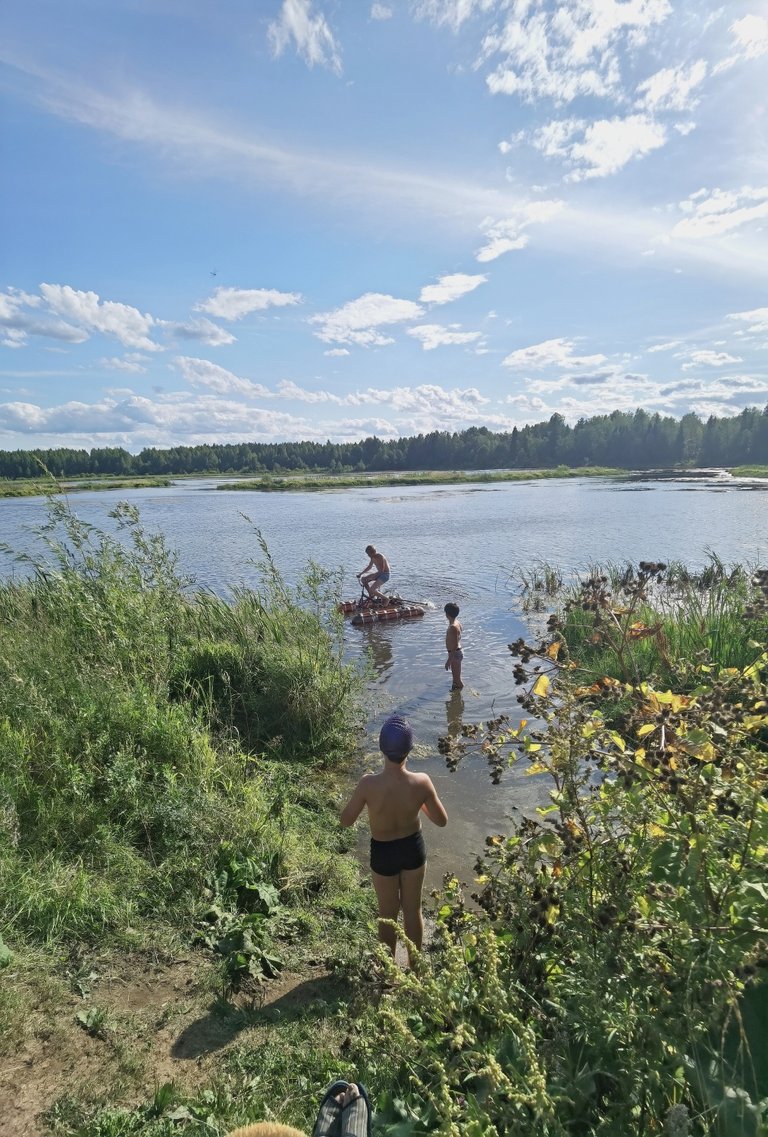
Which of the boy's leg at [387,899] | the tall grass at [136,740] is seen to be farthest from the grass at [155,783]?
the boy's leg at [387,899]

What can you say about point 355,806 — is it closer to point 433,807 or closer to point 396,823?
point 396,823

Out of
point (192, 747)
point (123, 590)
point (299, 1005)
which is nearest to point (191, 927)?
point (299, 1005)

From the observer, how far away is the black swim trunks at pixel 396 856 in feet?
15.0

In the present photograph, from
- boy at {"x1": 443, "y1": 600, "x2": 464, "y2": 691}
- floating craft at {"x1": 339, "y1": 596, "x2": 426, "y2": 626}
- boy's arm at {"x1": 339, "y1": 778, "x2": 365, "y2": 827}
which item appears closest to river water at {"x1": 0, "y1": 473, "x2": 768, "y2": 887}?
boy at {"x1": 443, "y1": 600, "x2": 464, "y2": 691}

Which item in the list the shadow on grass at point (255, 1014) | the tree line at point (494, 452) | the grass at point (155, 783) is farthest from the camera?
the tree line at point (494, 452)

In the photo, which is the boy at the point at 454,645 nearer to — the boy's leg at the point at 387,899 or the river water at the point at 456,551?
the river water at the point at 456,551

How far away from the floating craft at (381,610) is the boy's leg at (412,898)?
1168 cm

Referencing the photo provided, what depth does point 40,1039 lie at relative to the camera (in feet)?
11.0

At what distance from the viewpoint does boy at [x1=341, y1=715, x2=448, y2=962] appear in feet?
14.9

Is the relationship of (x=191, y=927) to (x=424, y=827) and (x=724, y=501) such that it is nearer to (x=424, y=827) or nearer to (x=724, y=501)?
(x=424, y=827)

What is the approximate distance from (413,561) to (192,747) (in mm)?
20759

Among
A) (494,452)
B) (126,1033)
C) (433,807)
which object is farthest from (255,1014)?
(494,452)

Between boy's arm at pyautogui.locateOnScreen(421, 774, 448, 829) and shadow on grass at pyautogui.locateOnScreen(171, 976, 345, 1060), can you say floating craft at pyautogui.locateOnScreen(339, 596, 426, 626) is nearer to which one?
boy's arm at pyautogui.locateOnScreen(421, 774, 448, 829)

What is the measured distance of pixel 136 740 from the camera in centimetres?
603
